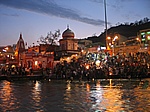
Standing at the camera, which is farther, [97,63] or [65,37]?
[65,37]

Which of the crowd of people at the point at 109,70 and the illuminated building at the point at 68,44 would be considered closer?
the crowd of people at the point at 109,70

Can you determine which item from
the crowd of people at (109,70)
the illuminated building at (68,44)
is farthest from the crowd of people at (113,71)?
the illuminated building at (68,44)

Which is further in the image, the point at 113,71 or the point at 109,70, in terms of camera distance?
the point at 109,70

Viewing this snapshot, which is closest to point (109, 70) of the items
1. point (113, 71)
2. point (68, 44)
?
point (113, 71)

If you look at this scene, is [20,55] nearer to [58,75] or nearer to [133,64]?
[58,75]

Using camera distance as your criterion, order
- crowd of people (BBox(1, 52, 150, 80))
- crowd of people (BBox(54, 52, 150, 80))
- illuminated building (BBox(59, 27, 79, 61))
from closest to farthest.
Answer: crowd of people (BBox(54, 52, 150, 80)) < crowd of people (BBox(1, 52, 150, 80)) < illuminated building (BBox(59, 27, 79, 61))

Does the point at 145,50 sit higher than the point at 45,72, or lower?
higher

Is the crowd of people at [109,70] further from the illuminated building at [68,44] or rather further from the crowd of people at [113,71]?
the illuminated building at [68,44]

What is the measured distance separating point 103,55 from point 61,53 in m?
19.4

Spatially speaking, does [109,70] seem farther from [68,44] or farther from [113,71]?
[68,44]

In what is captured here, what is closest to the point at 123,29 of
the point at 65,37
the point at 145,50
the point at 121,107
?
the point at 65,37

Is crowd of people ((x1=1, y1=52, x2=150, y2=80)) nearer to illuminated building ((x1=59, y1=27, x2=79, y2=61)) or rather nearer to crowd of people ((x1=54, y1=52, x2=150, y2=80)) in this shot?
crowd of people ((x1=54, y1=52, x2=150, y2=80))

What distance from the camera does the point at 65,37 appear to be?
229ft

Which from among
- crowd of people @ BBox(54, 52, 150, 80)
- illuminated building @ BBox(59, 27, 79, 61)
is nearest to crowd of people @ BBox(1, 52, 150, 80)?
crowd of people @ BBox(54, 52, 150, 80)
